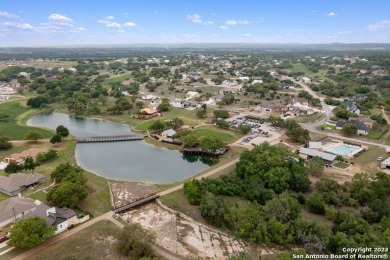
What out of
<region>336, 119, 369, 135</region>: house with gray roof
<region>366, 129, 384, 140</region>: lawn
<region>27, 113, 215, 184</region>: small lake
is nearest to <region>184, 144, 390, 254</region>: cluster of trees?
<region>27, 113, 215, 184</region>: small lake

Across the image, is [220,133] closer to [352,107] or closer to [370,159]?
[370,159]

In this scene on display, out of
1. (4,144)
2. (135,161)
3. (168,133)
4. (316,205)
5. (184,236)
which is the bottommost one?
(135,161)

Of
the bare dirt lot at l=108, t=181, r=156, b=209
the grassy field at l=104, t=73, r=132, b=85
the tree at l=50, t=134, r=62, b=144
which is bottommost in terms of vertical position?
the bare dirt lot at l=108, t=181, r=156, b=209

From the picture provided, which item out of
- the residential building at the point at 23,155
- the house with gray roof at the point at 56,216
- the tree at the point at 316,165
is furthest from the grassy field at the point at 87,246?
the tree at the point at 316,165

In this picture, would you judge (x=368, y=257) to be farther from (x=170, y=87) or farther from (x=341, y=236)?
(x=170, y=87)

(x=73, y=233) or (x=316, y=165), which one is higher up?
(x=316, y=165)

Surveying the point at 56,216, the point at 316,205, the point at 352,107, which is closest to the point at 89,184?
the point at 56,216

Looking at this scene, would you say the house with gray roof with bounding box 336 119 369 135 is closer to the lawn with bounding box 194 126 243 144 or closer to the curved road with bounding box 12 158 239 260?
the lawn with bounding box 194 126 243 144

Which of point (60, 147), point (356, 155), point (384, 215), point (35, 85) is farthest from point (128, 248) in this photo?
point (35, 85)

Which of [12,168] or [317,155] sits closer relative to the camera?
[12,168]
